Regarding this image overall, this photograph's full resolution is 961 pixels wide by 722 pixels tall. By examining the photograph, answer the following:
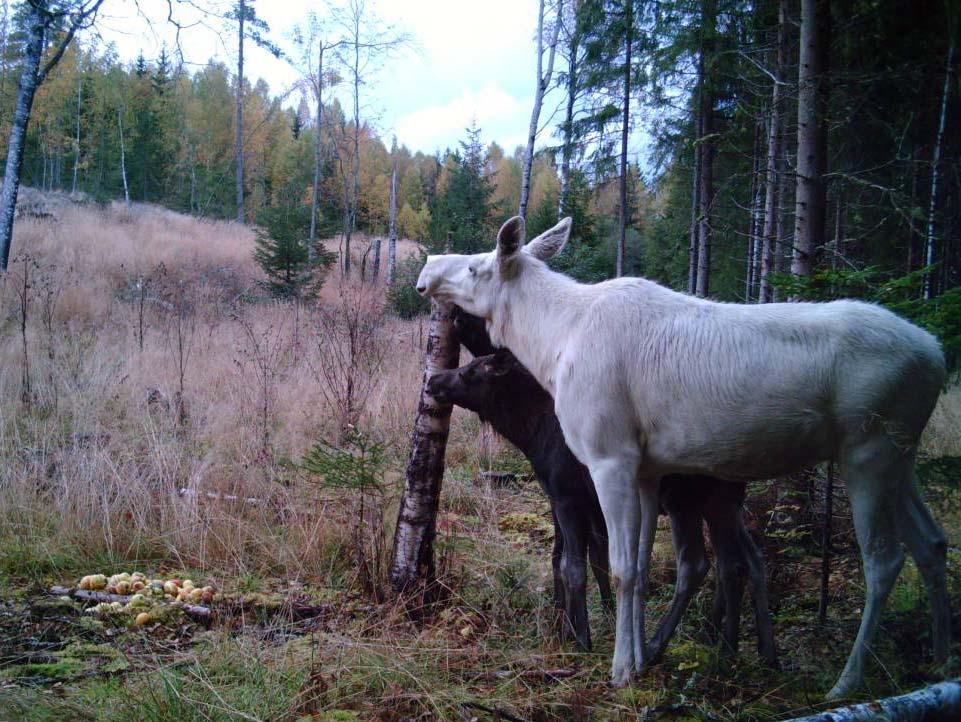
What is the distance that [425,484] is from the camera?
4918 millimetres

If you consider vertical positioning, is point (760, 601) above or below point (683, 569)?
below

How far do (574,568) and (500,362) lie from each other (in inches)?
59.1

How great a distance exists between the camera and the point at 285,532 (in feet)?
19.2

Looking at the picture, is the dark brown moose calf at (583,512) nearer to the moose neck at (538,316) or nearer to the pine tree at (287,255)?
the moose neck at (538,316)

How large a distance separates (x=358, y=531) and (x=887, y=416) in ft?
11.8

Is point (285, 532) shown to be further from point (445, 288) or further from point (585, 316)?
point (585, 316)

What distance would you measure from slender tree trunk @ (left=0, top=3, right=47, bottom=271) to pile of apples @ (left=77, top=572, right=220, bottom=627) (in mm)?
11472

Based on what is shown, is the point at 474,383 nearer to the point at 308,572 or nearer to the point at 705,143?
the point at 308,572

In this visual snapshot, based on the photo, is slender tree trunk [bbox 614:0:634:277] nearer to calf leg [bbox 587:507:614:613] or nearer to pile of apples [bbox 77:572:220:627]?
calf leg [bbox 587:507:614:613]

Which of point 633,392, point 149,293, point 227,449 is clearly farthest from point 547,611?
point 149,293

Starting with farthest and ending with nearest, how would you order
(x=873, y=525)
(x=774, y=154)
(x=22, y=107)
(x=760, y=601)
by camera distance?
(x=22, y=107), (x=774, y=154), (x=760, y=601), (x=873, y=525)

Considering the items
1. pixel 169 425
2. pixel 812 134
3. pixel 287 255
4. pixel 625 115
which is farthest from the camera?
pixel 287 255

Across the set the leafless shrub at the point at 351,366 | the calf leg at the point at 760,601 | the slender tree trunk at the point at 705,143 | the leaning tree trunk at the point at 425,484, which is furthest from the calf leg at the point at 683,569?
the slender tree trunk at the point at 705,143

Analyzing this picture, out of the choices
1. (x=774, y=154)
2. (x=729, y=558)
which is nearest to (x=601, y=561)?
(x=729, y=558)
